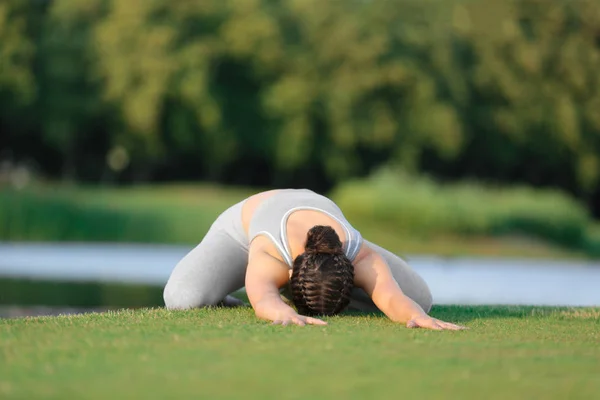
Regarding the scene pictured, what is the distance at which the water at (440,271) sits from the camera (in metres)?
12.3

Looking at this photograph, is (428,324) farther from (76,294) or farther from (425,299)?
(76,294)

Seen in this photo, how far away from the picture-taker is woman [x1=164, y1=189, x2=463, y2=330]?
17.3 ft

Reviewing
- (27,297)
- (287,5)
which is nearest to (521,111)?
(287,5)

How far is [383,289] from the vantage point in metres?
5.51

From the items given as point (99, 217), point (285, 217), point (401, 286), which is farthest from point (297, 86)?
point (285, 217)

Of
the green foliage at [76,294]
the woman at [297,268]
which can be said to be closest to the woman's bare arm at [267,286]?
the woman at [297,268]

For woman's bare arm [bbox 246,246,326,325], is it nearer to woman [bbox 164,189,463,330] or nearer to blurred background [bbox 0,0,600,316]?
woman [bbox 164,189,463,330]

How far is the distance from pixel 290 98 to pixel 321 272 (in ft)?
93.1

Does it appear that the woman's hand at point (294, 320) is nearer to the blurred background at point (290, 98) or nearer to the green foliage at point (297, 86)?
the blurred background at point (290, 98)

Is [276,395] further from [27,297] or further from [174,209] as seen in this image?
[174,209]

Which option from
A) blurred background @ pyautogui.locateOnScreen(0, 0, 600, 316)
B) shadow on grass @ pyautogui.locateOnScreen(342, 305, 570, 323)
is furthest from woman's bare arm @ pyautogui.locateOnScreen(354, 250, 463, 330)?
blurred background @ pyautogui.locateOnScreen(0, 0, 600, 316)

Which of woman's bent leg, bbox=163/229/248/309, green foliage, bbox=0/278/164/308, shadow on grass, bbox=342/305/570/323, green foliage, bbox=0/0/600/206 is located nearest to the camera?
shadow on grass, bbox=342/305/570/323

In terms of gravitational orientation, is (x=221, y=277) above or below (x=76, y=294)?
above

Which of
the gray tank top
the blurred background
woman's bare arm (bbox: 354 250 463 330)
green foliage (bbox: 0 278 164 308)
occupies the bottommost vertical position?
green foliage (bbox: 0 278 164 308)
